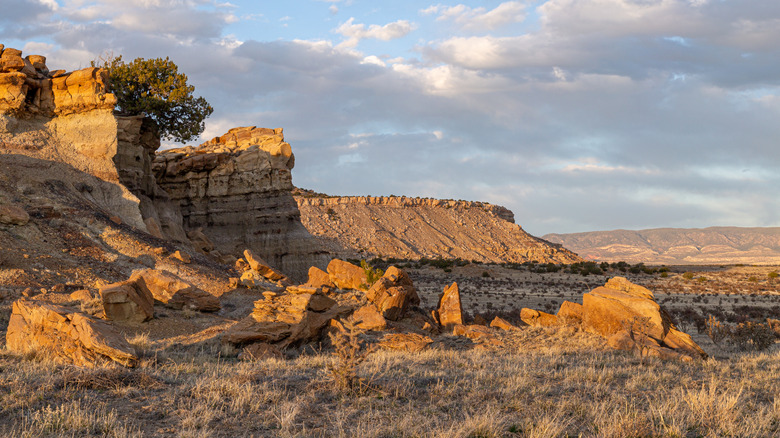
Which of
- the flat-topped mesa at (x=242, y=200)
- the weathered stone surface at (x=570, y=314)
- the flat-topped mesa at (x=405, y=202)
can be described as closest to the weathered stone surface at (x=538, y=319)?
the weathered stone surface at (x=570, y=314)

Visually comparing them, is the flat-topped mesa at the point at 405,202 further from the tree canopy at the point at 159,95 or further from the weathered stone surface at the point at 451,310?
the weathered stone surface at the point at 451,310

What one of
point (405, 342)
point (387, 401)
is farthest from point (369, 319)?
point (387, 401)

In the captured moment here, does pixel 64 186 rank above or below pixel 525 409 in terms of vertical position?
above

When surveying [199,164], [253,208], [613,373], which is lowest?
[613,373]

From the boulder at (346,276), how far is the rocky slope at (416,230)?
58.7 meters

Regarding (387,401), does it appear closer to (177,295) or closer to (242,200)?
(177,295)

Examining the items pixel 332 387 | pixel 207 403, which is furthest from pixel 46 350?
pixel 332 387

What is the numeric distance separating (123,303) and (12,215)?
8.62m

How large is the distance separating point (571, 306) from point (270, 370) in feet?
37.3

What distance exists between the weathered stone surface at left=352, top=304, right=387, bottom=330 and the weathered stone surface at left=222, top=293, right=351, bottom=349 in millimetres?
605

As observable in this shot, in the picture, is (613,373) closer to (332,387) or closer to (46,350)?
(332,387)

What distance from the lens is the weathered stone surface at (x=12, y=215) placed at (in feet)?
67.5

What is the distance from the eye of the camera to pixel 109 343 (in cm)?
1042

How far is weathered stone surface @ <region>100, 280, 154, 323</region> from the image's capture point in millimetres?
15305
